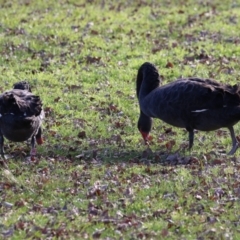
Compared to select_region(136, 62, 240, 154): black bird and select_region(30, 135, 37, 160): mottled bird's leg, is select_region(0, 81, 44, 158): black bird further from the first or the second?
select_region(136, 62, 240, 154): black bird

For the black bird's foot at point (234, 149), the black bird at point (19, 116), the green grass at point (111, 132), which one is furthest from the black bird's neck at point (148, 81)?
the black bird at point (19, 116)

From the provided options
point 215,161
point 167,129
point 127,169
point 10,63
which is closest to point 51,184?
point 127,169

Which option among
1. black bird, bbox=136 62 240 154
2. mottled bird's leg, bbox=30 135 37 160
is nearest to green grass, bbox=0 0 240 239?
mottled bird's leg, bbox=30 135 37 160

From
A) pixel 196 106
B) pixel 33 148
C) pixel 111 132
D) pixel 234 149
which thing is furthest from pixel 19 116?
pixel 234 149

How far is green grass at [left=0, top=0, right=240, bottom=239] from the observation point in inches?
310

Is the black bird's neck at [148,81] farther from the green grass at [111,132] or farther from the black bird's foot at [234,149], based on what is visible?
the black bird's foot at [234,149]

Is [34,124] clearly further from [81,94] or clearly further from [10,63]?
[10,63]

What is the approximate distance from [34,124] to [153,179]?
1.96m

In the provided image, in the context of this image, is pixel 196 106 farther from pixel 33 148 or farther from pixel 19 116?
pixel 19 116

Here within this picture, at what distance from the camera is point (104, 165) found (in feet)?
32.2

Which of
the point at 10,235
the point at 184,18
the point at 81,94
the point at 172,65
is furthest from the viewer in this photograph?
the point at 184,18

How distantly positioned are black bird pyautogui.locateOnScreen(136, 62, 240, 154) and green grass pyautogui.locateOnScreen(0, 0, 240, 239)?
377 mm

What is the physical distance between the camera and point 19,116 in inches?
389

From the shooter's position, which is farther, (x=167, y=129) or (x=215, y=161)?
(x=167, y=129)
